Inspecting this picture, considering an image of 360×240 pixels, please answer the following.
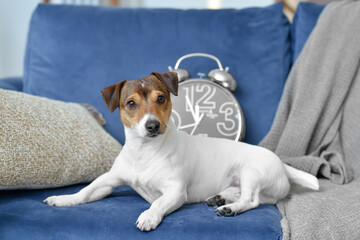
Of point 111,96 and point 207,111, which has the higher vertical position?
point 111,96

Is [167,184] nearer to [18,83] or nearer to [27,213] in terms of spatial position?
[27,213]

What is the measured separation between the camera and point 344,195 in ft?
5.25

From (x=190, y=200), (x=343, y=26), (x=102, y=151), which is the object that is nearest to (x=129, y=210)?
(x=190, y=200)

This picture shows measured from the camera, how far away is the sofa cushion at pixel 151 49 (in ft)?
7.43

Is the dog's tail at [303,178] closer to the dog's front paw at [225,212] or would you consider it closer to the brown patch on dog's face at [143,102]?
the dog's front paw at [225,212]

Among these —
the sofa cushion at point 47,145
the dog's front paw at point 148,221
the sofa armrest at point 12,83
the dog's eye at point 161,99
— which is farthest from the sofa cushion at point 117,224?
the sofa armrest at point 12,83

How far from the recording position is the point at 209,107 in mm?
2164

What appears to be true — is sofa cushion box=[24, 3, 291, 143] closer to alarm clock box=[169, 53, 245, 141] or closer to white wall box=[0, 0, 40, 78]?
alarm clock box=[169, 53, 245, 141]

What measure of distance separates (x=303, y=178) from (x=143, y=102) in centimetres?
76

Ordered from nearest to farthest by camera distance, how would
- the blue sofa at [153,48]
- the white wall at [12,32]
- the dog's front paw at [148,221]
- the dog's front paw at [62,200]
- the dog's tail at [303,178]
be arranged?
the dog's front paw at [148,221]
the dog's front paw at [62,200]
the dog's tail at [303,178]
the blue sofa at [153,48]
the white wall at [12,32]

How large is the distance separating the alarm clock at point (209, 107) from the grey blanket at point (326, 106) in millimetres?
202

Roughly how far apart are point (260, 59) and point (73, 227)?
4.74 feet

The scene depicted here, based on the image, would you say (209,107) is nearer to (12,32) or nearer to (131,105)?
(131,105)

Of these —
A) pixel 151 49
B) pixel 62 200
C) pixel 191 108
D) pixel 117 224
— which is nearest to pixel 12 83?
pixel 151 49
